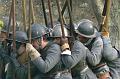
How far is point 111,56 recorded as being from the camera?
681 cm

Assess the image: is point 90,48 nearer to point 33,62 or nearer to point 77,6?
point 33,62

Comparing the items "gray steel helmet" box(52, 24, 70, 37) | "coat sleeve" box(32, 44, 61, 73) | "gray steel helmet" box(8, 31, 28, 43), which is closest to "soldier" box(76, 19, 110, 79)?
"gray steel helmet" box(52, 24, 70, 37)

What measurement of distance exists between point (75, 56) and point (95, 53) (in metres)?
0.48

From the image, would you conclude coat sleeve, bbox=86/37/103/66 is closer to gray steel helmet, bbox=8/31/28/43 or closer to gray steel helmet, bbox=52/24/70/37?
gray steel helmet, bbox=52/24/70/37

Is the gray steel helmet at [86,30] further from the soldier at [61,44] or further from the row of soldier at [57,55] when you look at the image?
the soldier at [61,44]

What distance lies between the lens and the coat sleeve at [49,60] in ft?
19.5

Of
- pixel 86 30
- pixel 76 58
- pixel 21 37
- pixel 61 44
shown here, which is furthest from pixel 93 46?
pixel 21 37

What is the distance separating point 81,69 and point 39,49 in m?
0.75

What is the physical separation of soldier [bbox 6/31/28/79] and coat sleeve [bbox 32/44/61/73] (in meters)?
0.36

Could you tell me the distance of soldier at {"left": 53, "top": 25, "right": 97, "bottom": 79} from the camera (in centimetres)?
620

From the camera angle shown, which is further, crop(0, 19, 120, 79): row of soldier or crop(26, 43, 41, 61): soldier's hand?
crop(0, 19, 120, 79): row of soldier

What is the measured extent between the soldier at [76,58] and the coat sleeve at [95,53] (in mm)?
113

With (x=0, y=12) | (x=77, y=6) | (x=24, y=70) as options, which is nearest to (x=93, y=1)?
(x=77, y=6)

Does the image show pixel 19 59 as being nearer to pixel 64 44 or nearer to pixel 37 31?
pixel 37 31
